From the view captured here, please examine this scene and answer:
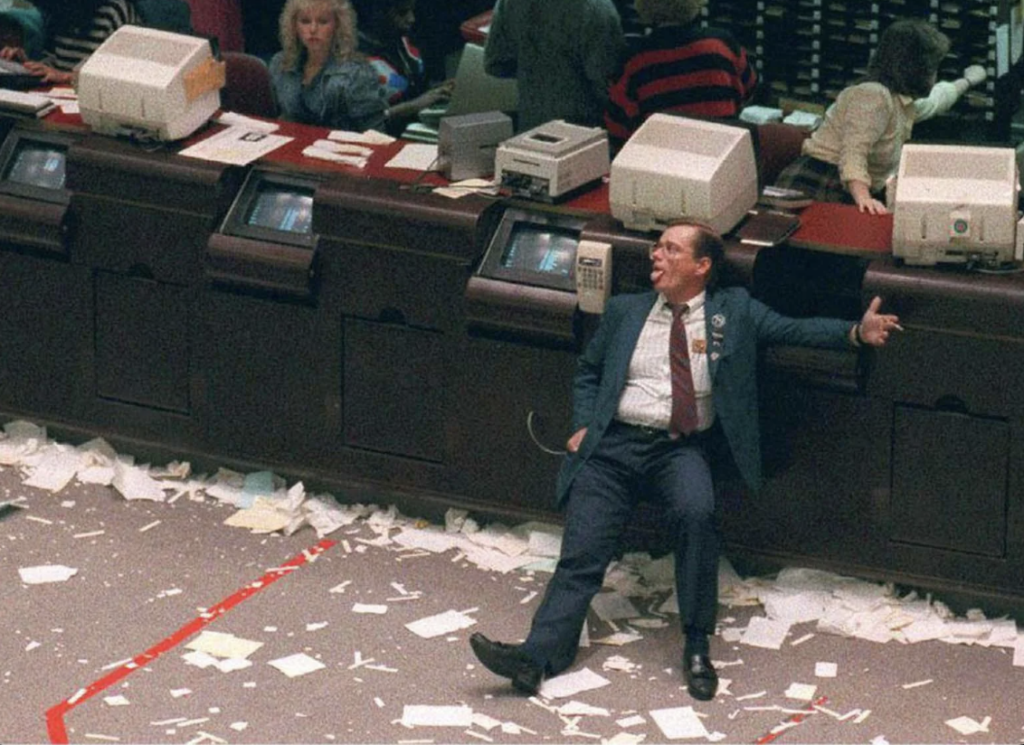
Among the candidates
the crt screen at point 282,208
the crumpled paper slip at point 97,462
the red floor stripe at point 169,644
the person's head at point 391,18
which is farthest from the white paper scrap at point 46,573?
the person's head at point 391,18

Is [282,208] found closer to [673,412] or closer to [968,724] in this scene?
[673,412]

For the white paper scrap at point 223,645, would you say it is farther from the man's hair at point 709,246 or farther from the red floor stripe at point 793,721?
the man's hair at point 709,246

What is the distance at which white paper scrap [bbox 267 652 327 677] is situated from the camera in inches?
285

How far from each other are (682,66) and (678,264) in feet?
5.06

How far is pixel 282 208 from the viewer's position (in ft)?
27.5

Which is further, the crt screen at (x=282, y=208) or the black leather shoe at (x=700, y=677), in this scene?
the crt screen at (x=282, y=208)

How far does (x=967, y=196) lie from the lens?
23.6 feet

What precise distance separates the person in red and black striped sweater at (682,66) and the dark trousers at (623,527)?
1.73 m

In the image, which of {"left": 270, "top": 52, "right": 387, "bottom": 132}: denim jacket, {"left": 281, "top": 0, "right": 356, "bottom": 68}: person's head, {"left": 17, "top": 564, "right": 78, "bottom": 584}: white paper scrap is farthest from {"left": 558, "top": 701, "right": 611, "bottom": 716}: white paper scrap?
{"left": 281, "top": 0, "right": 356, "bottom": 68}: person's head

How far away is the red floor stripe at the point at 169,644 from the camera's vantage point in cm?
694

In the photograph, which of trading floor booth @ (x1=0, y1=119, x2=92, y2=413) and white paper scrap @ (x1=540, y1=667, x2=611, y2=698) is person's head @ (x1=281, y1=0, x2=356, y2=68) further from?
white paper scrap @ (x1=540, y1=667, x2=611, y2=698)

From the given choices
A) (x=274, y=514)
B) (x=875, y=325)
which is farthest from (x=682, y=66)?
(x=274, y=514)

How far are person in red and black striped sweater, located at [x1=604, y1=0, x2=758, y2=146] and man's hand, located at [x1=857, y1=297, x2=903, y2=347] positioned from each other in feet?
5.26

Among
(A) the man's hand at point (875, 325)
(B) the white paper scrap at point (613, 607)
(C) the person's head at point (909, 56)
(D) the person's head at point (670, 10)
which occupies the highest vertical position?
(D) the person's head at point (670, 10)
